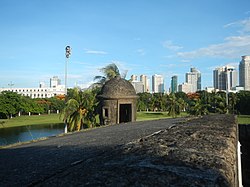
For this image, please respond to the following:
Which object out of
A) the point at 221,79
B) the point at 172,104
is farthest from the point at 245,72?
the point at 172,104

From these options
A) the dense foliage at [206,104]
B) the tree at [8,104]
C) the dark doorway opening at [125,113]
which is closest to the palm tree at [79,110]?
the dark doorway opening at [125,113]

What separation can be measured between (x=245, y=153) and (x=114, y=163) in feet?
25.7

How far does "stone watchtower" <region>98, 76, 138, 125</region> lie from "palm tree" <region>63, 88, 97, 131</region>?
4276 millimetres

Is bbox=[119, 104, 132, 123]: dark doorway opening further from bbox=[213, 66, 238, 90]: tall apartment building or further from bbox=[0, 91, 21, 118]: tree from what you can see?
bbox=[213, 66, 238, 90]: tall apartment building

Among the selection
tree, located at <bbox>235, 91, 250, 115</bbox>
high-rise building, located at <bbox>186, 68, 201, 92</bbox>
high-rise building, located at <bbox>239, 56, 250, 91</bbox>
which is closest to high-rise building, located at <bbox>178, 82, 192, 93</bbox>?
A: high-rise building, located at <bbox>186, 68, 201, 92</bbox>

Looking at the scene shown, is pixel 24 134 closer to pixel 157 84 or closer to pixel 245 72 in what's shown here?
pixel 245 72

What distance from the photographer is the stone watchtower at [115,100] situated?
19.8 meters

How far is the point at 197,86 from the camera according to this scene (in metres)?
179

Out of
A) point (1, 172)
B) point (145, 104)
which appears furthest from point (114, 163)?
point (145, 104)

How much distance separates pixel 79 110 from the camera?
24.5 meters

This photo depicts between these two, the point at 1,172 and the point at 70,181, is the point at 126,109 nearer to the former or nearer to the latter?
the point at 1,172

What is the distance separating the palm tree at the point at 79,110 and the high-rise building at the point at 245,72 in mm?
108322

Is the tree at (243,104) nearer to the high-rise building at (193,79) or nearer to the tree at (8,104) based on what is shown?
the tree at (8,104)

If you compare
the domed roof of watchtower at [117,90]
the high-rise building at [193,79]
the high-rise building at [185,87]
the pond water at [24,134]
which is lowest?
the pond water at [24,134]
